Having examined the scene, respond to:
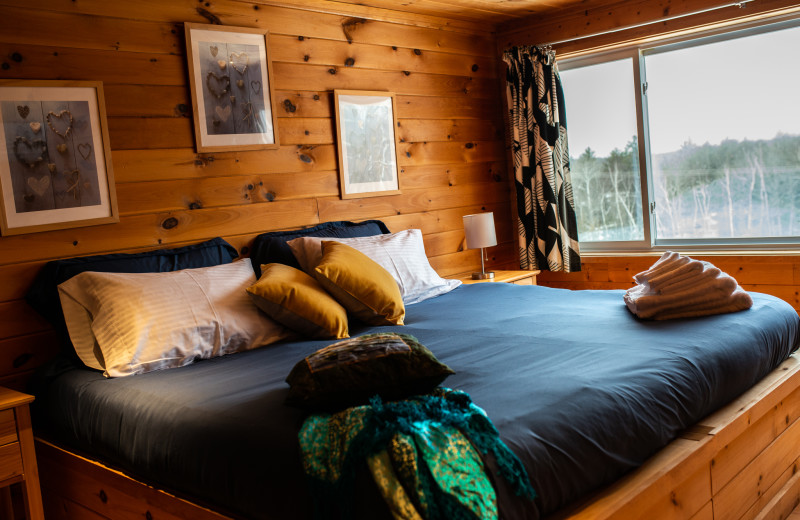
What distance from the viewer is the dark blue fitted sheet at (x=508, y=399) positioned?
5.59 ft

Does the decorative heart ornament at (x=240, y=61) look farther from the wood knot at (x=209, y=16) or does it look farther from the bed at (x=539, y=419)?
the bed at (x=539, y=419)

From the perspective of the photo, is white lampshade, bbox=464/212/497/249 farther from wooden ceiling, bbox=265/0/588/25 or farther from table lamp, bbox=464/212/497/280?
wooden ceiling, bbox=265/0/588/25

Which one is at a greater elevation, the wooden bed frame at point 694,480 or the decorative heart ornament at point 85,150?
the decorative heart ornament at point 85,150

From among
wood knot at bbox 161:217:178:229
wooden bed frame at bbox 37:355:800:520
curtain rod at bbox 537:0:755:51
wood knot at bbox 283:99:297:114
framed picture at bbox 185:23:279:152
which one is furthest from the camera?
curtain rod at bbox 537:0:755:51

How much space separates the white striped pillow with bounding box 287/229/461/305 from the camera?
3293 mm

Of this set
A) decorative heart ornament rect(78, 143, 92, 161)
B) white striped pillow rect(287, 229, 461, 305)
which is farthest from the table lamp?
decorative heart ornament rect(78, 143, 92, 161)

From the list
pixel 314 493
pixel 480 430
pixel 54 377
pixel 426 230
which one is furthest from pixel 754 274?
pixel 54 377

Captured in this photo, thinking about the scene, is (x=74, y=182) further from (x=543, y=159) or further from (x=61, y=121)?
(x=543, y=159)

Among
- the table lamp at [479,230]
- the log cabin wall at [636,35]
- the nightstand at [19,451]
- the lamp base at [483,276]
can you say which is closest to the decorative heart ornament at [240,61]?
the table lamp at [479,230]

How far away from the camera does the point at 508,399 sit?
6.07ft

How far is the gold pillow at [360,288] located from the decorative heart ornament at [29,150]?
1.17 metres

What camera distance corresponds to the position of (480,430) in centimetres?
160

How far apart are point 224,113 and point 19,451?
67.8 inches

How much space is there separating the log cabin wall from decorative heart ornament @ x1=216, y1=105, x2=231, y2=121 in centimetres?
232
